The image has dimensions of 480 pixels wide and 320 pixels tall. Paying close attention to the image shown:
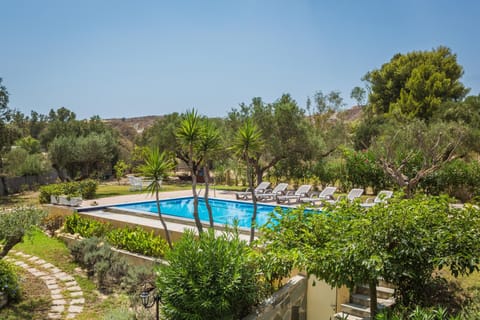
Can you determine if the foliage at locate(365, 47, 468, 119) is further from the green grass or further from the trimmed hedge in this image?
the green grass

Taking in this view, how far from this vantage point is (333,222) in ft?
14.9

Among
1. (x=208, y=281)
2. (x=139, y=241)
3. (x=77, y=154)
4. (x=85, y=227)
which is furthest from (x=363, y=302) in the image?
(x=77, y=154)

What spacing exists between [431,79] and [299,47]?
1579cm

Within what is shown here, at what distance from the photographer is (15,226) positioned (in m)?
6.54

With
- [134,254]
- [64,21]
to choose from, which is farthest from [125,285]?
[64,21]

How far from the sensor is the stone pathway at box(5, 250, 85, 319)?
6344 millimetres

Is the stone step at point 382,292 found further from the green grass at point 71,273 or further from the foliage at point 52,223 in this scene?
the foliage at point 52,223

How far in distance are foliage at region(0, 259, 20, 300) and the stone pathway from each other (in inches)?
26.1

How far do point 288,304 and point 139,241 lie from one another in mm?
4970

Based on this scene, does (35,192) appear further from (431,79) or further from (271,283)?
(431,79)

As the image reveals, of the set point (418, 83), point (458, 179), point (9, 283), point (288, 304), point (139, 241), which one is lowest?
point (9, 283)

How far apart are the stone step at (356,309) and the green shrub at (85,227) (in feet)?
24.9

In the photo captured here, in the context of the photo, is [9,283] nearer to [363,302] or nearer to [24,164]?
[363,302]

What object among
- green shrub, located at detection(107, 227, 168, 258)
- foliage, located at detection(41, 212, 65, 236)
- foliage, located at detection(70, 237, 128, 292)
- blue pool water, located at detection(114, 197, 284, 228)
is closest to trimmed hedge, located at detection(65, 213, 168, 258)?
green shrub, located at detection(107, 227, 168, 258)
